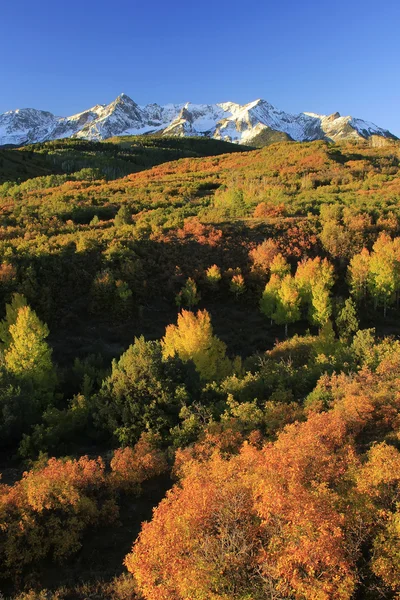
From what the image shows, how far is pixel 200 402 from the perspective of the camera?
2280 centimetres

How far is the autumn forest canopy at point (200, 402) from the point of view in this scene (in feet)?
32.6

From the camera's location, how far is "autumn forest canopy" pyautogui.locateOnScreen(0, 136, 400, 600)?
992cm

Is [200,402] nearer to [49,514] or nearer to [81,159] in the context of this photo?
[49,514]

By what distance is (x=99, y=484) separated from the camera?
15367 mm

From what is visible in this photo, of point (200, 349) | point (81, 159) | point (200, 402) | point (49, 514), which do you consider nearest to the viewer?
point (49, 514)

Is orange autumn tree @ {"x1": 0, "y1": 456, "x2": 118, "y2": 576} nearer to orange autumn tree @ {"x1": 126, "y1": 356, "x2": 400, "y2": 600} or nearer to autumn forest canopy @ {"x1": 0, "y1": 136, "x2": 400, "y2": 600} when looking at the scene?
autumn forest canopy @ {"x1": 0, "y1": 136, "x2": 400, "y2": 600}

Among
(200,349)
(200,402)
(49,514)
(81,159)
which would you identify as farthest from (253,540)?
(81,159)

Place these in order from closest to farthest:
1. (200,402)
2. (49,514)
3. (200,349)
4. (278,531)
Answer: (278,531) < (49,514) < (200,402) < (200,349)

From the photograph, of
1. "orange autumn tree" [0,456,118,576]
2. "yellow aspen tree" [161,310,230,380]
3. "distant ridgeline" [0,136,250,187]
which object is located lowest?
"orange autumn tree" [0,456,118,576]

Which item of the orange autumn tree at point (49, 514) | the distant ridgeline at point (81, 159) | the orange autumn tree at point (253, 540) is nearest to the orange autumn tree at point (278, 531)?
the orange autumn tree at point (253, 540)

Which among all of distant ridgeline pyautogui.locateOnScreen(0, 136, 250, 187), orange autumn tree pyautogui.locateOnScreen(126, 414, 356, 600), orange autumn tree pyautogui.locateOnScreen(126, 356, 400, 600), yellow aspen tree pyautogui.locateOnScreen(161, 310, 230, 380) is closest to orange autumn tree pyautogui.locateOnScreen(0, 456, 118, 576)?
orange autumn tree pyautogui.locateOnScreen(126, 414, 356, 600)

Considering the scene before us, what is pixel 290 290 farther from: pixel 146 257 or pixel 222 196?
pixel 222 196

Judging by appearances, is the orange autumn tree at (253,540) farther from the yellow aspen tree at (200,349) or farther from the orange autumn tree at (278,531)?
the yellow aspen tree at (200,349)

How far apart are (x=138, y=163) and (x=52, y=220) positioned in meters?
115
